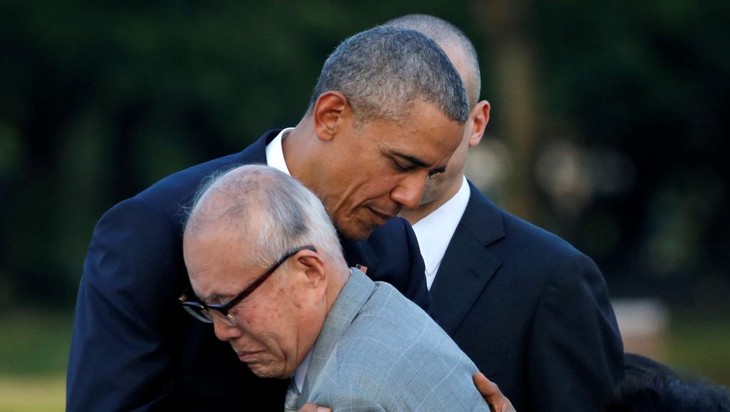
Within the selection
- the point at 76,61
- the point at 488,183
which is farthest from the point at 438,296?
the point at 488,183

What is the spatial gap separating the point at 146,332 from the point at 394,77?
2.77 ft

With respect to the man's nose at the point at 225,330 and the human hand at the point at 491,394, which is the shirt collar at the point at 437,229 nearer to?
the human hand at the point at 491,394

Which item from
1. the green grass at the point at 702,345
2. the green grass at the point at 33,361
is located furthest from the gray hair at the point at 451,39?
the green grass at the point at 702,345

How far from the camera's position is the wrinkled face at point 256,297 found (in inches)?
107

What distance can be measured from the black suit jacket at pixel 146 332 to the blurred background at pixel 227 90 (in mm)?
13661

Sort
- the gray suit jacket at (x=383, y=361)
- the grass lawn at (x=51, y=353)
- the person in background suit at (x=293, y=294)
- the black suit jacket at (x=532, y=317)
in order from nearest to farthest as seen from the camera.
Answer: the gray suit jacket at (x=383, y=361), the person in background suit at (x=293, y=294), the black suit jacket at (x=532, y=317), the grass lawn at (x=51, y=353)

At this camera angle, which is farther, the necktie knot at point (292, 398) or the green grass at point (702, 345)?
the green grass at point (702, 345)

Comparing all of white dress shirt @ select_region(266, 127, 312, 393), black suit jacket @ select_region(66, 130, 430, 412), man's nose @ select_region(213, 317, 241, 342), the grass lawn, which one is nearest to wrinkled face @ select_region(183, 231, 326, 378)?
man's nose @ select_region(213, 317, 241, 342)

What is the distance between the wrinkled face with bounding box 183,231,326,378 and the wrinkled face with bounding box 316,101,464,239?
524mm

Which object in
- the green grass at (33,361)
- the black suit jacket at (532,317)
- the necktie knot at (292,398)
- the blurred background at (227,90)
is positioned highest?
the necktie knot at (292,398)

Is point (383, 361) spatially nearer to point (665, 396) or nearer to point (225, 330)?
point (225, 330)

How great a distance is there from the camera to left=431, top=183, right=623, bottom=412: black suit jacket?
3.99 metres

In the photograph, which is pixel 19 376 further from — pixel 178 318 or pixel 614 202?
pixel 614 202

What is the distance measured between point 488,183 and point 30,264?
1159 cm
